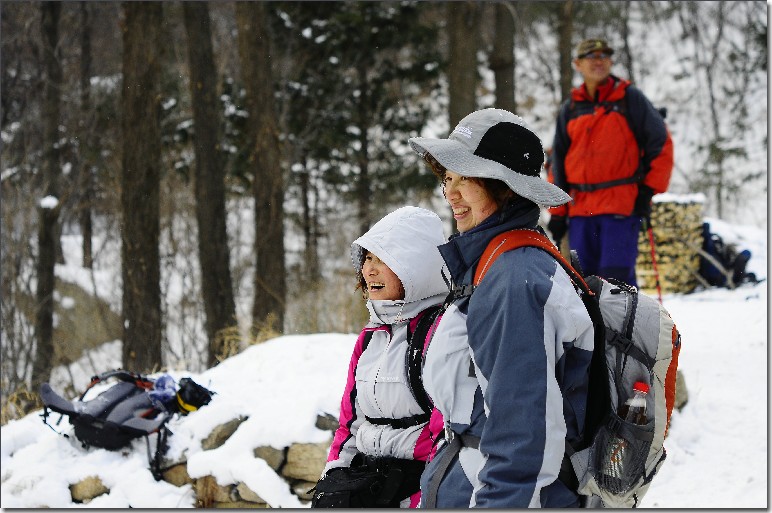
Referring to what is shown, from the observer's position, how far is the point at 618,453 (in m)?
1.67

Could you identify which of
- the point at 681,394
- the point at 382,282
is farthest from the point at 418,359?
the point at 681,394

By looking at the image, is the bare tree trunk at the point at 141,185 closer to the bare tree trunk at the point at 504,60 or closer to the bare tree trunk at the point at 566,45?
the bare tree trunk at the point at 504,60

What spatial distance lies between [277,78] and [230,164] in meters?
2.21

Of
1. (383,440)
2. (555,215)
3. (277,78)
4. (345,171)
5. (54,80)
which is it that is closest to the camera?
(383,440)

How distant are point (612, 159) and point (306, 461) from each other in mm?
2615

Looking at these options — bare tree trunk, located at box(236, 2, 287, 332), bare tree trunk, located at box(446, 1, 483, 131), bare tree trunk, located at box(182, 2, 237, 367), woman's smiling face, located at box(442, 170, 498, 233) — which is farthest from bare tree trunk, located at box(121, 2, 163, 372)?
woman's smiling face, located at box(442, 170, 498, 233)

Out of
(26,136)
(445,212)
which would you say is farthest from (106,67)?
(445,212)

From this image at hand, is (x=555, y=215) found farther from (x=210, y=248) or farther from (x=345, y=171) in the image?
(x=345, y=171)

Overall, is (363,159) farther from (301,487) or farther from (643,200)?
(301,487)

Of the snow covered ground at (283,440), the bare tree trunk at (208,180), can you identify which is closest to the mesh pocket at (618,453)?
the snow covered ground at (283,440)

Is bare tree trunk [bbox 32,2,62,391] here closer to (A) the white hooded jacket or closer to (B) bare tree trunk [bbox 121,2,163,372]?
(B) bare tree trunk [bbox 121,2,163,372]

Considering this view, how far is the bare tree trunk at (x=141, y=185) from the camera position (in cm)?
848

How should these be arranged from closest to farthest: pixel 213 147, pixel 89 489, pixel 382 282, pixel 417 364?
pixel 417 364 < pixel 382 282 < pixel 89 489 < pixel 213 147

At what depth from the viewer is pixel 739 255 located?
31.7 ft
